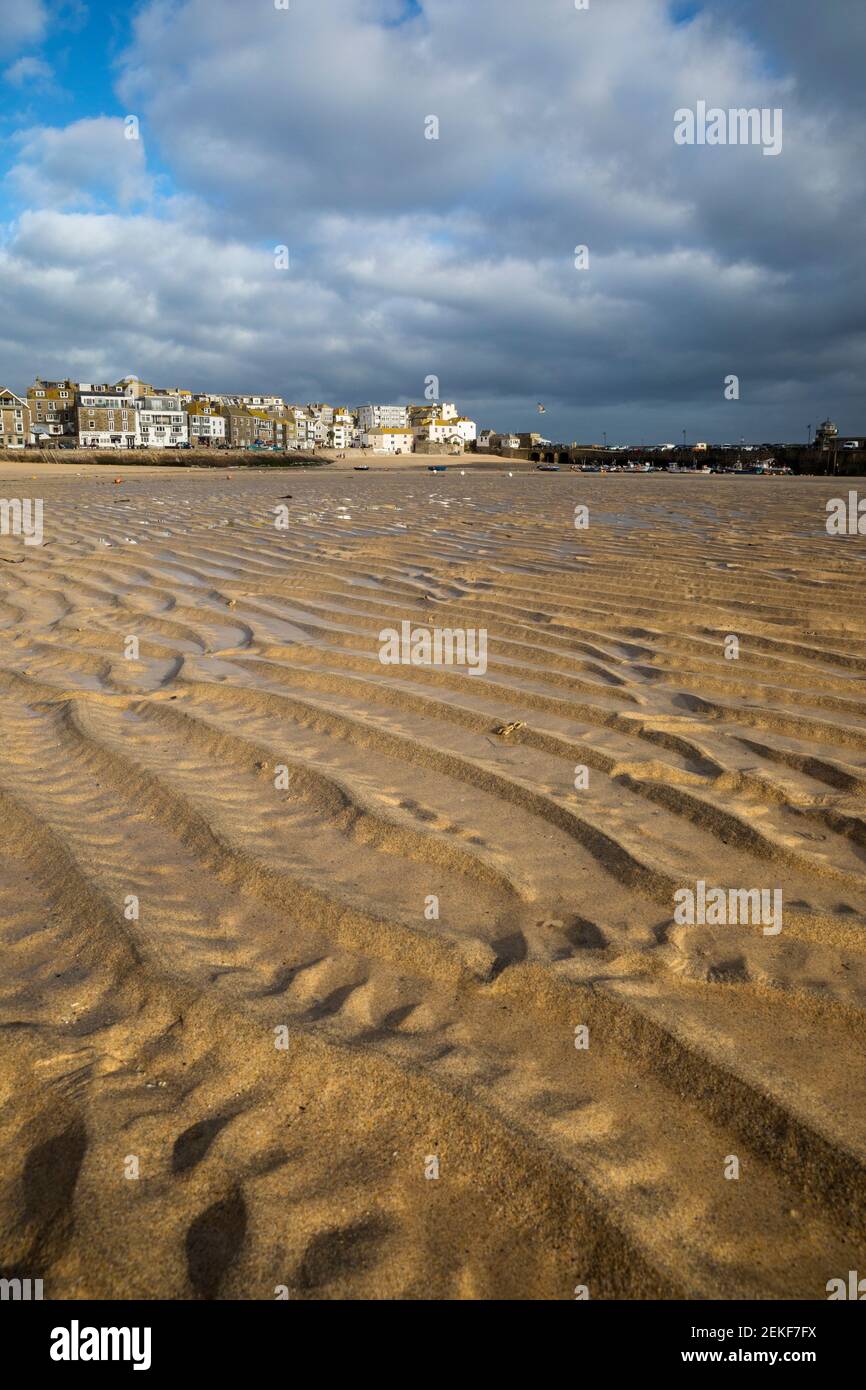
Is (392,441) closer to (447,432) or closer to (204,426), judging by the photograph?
(447,432)

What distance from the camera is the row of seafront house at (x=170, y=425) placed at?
75.8 meters

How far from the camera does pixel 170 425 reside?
85125 mm

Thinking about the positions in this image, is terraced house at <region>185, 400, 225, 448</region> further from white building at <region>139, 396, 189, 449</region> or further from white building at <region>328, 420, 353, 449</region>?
white building at <region>328, 420, 353, 449</region>

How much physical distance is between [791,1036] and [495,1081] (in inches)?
27.3

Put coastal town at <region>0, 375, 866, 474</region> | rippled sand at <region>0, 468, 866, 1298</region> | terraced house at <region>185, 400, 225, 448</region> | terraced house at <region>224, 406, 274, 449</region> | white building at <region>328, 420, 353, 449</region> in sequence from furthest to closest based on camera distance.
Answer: white building at <region>328, 420, 353, 449</region>, terraced house at <region>224, 406, 274, 449</region>, terraced house at <region>185, 400, 225, 448</region>, coastal town at <region>0, 375, 866, 474</region>, rippled sand at <region>0, 468, 866, 1298</region>

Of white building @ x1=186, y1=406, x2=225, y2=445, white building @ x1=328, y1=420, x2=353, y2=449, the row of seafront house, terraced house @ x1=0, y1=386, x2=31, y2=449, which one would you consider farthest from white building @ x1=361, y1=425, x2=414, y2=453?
terraced house @ x1=0, y1=386, x2=31, y2=449

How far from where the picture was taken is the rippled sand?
1.41m

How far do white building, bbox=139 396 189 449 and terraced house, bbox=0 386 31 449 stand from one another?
12469mm

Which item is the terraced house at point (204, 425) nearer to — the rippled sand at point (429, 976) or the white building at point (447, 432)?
the white building at point (447, 432)

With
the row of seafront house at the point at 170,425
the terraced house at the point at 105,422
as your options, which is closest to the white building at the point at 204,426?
the row of seafront house at the point at 170,425

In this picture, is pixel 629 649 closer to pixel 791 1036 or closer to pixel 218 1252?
pixel 791 1036

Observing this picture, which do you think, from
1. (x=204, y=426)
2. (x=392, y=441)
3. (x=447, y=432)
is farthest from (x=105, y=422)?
(x=447, y=432)

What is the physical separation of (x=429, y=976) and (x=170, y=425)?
9224cm

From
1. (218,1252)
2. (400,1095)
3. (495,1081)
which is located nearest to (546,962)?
(495,1081)
